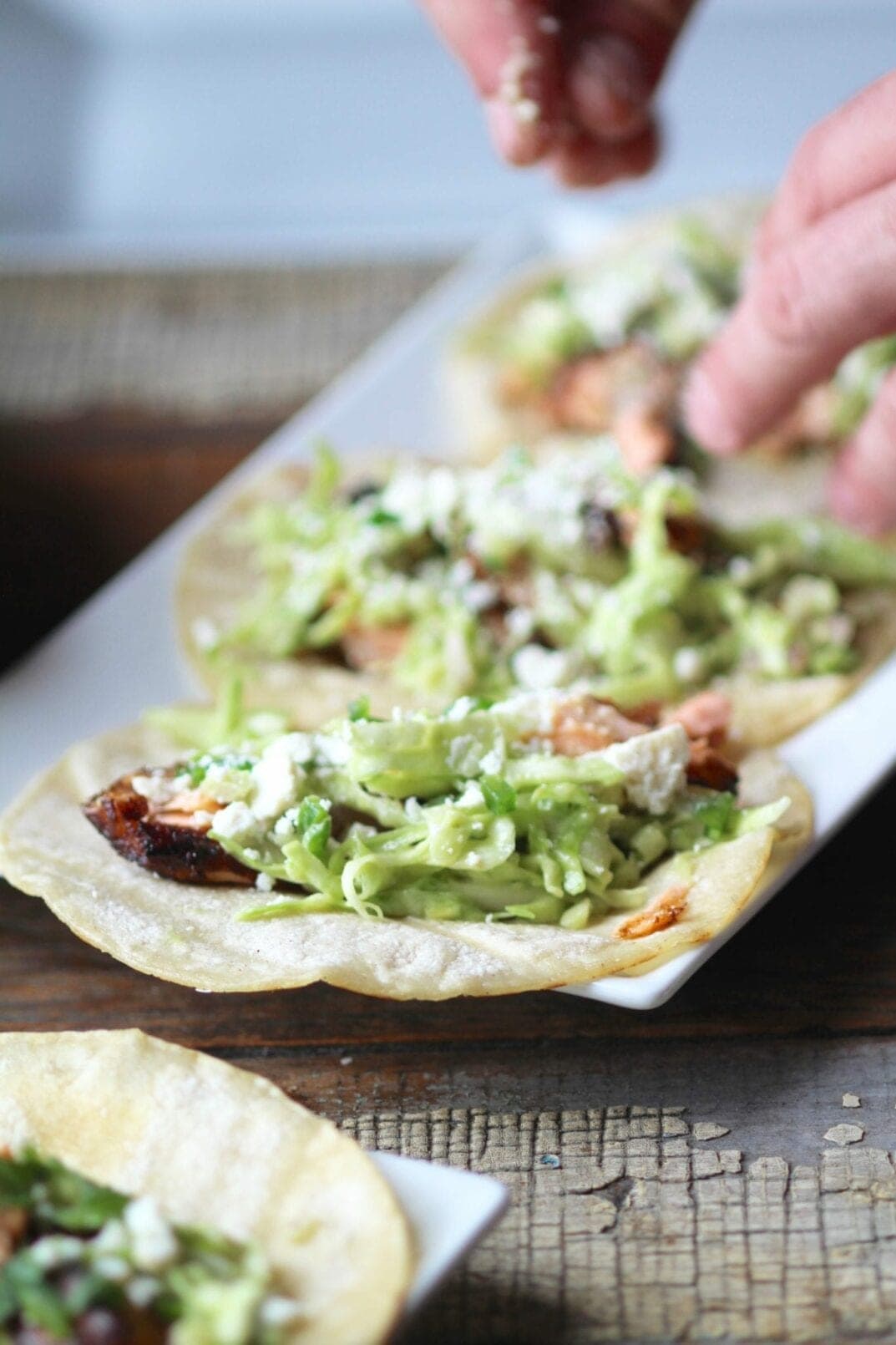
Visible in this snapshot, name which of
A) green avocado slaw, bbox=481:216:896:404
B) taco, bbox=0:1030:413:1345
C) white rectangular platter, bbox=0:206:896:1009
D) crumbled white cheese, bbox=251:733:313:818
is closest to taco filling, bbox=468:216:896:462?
green avocado slaw, bbox=481:216:896:404

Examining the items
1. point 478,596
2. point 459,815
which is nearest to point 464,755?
point 459,815

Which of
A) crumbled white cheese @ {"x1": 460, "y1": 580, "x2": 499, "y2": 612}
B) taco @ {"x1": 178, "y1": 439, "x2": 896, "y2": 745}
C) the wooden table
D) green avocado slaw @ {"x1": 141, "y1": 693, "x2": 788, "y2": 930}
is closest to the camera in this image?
the wooden table

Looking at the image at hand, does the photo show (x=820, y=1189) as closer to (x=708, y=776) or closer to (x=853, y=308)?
(x=708, y=776)

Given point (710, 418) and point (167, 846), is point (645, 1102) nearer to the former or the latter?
point (167, 846)

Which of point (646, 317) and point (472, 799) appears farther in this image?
point (646, 317)

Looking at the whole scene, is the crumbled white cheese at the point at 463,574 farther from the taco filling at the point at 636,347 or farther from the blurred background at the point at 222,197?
the blurred background at the point at 222,197

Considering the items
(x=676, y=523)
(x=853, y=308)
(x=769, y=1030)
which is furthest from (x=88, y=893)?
(x=853, y=308)

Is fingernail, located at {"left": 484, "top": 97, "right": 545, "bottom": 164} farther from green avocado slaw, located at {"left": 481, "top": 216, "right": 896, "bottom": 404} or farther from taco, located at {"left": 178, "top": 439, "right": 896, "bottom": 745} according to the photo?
green avocado slaw, located at {"left": 481, "top": 216, "right": 896, "bottom": 404}
